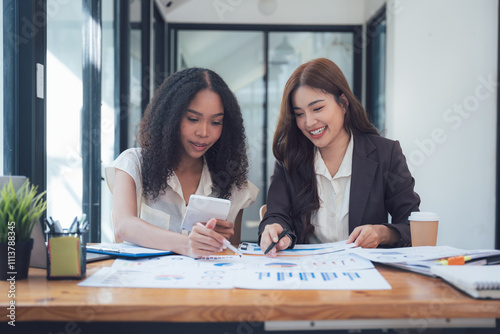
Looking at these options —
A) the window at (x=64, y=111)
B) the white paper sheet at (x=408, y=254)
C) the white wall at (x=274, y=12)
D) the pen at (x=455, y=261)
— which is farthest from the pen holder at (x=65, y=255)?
the white wall at (x=274, y=12)

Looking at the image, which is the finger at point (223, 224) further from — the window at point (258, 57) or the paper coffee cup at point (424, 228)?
the window at point (258, 57)

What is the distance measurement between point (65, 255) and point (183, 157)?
2.84ft

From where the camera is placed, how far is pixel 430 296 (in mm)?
778

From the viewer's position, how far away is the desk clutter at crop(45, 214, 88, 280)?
2.93ft

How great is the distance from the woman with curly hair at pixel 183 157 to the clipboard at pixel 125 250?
159 mm

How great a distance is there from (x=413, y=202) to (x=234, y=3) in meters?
4.22

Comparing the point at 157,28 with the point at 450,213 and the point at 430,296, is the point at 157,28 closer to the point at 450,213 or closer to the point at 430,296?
the point at 450,213

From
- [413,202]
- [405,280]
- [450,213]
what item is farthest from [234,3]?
[405,280]

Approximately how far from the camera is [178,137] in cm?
163

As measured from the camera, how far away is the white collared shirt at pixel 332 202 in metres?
1.58

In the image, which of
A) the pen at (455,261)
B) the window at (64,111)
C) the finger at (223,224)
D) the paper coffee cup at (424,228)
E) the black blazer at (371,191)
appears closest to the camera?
the pen at (455,261)

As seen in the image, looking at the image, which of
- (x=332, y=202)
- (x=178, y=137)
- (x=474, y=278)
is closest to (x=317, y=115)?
(x=332, y=202)

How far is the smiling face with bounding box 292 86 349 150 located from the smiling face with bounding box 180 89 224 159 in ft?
0.92

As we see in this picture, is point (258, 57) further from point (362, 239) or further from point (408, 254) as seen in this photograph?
point (408, 254)
